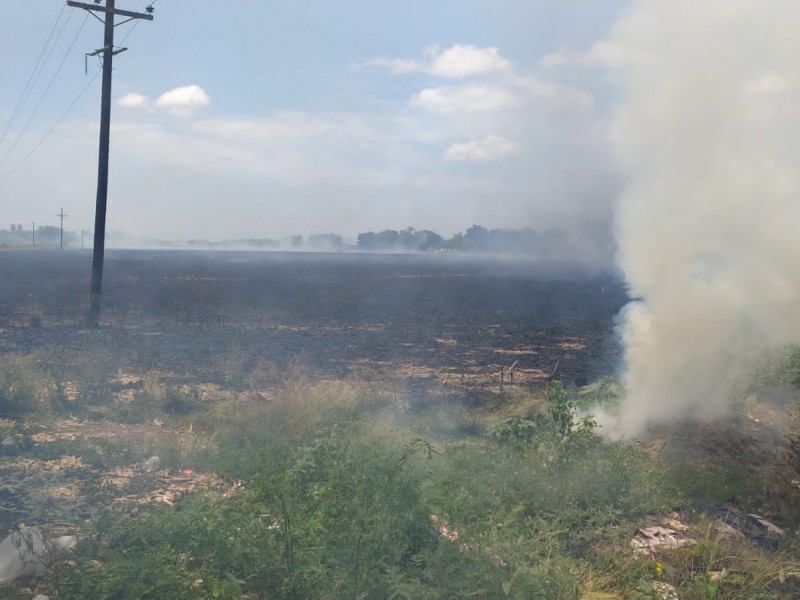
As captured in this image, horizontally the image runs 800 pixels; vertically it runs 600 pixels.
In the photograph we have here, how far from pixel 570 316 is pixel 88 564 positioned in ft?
90.6

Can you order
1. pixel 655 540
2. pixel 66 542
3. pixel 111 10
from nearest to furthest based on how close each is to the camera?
1. pixel 66 542
2. pixel 655 540
3. pixel 111 10

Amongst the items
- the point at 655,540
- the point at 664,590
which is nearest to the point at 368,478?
the point at 664,590

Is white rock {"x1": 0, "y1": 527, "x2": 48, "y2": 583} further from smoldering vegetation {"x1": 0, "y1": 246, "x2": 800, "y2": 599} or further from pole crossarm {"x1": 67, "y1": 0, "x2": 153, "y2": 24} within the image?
pole crossarm {"x1": 67, "y1": 0, "x2": 153, "y2": 24}

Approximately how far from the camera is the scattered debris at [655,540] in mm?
6724

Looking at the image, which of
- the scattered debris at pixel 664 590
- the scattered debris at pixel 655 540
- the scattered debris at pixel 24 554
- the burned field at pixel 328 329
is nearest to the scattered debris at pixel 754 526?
the scattered debris at pixel 655 540

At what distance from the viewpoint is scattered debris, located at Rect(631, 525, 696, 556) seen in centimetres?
672

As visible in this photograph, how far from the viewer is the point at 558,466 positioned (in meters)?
8.28

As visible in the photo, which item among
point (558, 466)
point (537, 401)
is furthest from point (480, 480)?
point (537, 401)

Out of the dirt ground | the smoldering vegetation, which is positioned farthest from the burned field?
the smoldering vegetation

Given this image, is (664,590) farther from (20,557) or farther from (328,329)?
(328,329)

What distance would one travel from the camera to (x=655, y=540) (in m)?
6.95

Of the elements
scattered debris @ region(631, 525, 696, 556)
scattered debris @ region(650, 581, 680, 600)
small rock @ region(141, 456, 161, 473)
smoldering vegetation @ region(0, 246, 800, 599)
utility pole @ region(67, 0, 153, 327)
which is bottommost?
small rock @ region(141, 456, 161, 473)

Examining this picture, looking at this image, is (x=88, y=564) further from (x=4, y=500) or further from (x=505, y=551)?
(x=505, y=551)

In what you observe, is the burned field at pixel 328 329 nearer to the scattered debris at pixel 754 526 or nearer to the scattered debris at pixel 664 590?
the scattered debris at pixel 754 526
